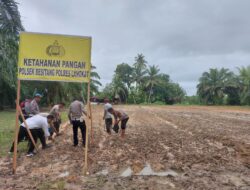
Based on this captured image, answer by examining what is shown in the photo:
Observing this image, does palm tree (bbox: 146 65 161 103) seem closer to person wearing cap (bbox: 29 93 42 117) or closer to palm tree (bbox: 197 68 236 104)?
palm tree (bbox: 197 68 236 104)

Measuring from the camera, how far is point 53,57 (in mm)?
7035

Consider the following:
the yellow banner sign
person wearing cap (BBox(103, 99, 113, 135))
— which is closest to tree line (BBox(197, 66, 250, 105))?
person wearing cap (BBox(103, 99, 113, 135))

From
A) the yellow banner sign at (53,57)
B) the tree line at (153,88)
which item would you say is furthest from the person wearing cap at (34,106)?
the tree line at (153,88)

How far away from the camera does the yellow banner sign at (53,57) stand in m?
6.98

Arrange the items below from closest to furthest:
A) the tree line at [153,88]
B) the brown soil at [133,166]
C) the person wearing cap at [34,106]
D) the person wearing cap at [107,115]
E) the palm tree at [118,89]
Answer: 1. the brown soil at [133,166]
2. the person wearing cap at [34,106]
3. the person wearing cap at [107,115]
4. the tree line at [153,88]
5. the palm tree at [118,89]

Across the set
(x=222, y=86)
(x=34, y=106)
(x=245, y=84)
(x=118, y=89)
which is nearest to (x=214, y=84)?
(x=222, y=86)

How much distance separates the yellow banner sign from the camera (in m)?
6.98

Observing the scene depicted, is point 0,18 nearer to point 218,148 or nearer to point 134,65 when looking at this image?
point 218,148

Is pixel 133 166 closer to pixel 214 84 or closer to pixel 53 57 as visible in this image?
pixel 53 57

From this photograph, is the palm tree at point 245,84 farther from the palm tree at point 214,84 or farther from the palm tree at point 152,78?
the palm tree at point 152,78

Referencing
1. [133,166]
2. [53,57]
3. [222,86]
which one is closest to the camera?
[53,57]

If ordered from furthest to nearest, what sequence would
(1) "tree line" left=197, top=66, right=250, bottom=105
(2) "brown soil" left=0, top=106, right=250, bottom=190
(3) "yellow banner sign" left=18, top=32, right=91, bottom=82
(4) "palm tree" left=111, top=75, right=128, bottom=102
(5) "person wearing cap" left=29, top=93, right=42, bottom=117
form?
(4) "palm tree" left=111, top=75, right=128, bottom=102 < (1) "tree line" left=197, top=66, right=250, bottom=105 < (5) "person wearing cap" left=29, top=93, right=42, bottom=117 < (3) "yellow banner sign" left=18, top=32, right=91, bottom=82 < (2) "brown soil" left=0, top=106, right=250, bottom=190

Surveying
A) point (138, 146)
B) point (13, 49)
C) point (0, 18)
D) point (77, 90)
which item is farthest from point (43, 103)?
point (138, 146)

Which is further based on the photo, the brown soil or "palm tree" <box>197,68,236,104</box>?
"palm tree" <box>197,68,236,104</box>
